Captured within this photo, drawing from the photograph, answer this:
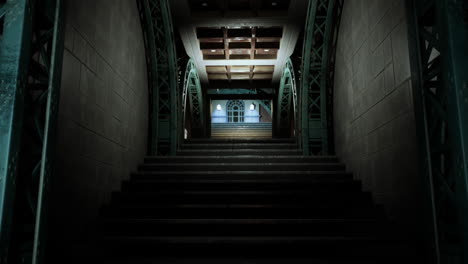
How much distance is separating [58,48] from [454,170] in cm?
341

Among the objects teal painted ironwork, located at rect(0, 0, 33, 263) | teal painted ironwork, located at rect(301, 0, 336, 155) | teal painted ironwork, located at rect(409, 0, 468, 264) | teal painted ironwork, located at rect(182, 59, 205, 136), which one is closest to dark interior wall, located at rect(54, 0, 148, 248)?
teal painted ironwork, located at rect(0, 0, 33, 263)

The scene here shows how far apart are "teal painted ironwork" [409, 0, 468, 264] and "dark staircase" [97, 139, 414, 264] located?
0.87 metres

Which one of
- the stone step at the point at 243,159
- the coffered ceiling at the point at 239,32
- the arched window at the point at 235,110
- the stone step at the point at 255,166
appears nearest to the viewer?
the stone step at the point at 255,166

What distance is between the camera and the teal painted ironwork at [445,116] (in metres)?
2.76

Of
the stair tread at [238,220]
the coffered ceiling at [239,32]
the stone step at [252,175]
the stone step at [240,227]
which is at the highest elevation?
the coffered ceiling at [239,32]

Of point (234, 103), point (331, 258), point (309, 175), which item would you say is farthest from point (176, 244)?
point (234, 103)

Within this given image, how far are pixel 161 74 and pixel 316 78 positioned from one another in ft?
11.9

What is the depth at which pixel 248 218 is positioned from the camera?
4598 mm

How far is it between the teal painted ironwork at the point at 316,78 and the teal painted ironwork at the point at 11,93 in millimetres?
6181

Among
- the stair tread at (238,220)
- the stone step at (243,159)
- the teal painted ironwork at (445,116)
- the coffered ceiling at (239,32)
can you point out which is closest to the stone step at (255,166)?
the stone step at (243,159)

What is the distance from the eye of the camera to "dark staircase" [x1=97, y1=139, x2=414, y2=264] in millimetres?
3887

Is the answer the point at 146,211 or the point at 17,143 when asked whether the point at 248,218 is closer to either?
the point at 146,211

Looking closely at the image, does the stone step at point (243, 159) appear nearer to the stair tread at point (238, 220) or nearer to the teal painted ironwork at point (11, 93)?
the stair tread at point (238, 220)

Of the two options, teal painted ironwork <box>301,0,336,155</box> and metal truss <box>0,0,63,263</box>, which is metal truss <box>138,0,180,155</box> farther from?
metal truss <box>0,0,63,263</box>
